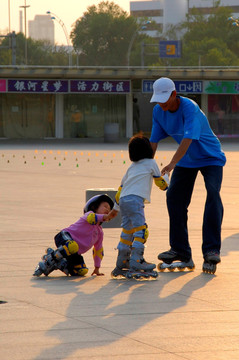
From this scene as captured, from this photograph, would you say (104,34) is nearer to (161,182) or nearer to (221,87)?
(221,87)

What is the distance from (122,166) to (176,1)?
423ft

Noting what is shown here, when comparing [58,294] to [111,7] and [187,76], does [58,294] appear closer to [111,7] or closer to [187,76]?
[187,76]

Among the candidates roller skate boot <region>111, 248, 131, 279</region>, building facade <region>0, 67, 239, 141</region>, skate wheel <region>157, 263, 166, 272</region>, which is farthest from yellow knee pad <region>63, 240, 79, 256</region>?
building facade <region>0, 67, 239, 141</region>

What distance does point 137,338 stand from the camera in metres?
4.84

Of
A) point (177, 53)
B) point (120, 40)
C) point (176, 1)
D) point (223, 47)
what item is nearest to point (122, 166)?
point (177, 53)

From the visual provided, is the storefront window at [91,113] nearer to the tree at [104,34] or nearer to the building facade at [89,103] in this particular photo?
the building facade at [89,103]

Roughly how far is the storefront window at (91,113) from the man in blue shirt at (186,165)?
130ft

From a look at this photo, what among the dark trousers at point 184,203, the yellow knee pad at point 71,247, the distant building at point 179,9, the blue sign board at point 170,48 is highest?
the distant building at point 179,9

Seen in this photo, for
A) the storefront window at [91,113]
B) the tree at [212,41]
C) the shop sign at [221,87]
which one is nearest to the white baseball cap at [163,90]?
the shop sign at [221,87]

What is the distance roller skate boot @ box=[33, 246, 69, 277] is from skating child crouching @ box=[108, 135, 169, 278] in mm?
457

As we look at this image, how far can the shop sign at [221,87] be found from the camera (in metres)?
45.9

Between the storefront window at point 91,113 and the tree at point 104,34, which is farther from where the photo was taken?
the tree at point 104,34

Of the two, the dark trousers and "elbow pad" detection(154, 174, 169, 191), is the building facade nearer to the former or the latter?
the dark trousers

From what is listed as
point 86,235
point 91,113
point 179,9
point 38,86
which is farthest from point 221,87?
point 179,9
